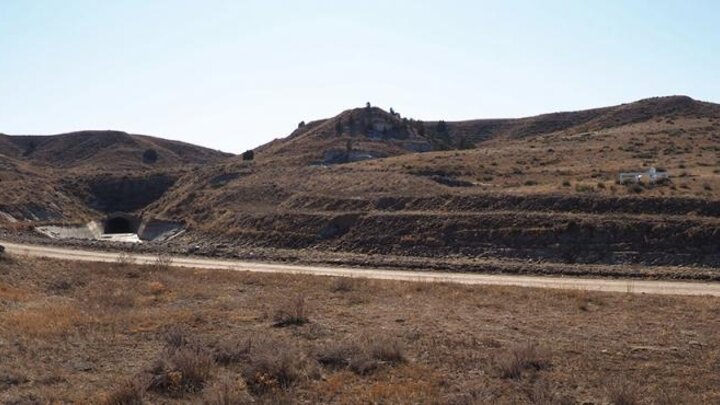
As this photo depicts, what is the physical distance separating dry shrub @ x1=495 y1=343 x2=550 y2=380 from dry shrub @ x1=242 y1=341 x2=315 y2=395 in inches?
157

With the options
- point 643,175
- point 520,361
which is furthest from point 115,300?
point 643,175

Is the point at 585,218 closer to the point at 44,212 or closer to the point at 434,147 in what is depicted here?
the point at 44,212

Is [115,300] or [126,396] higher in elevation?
[115,300]

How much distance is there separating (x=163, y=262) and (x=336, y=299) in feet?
44.3

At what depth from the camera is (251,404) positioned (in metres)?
11.8

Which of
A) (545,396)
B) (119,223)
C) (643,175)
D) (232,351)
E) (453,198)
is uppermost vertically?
(643,175)

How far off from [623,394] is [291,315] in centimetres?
965

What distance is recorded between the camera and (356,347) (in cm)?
1492

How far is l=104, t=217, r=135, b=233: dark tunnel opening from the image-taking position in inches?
2988

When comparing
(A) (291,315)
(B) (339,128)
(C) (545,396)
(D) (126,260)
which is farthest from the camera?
(B) (339,128)

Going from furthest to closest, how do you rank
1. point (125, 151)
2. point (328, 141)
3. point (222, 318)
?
1. point (125, 151)
2. point (328, 141)
3. point (222, 318)

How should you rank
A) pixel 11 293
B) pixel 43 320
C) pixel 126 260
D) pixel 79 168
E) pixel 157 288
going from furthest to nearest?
pixel 79 168, pixel 126 260, pixel 157 288, pixel 11 293, pixel 43 320

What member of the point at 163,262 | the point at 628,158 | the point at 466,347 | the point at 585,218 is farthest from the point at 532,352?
the point at 628,158

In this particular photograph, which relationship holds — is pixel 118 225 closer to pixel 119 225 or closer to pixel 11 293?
pixel 119 225
